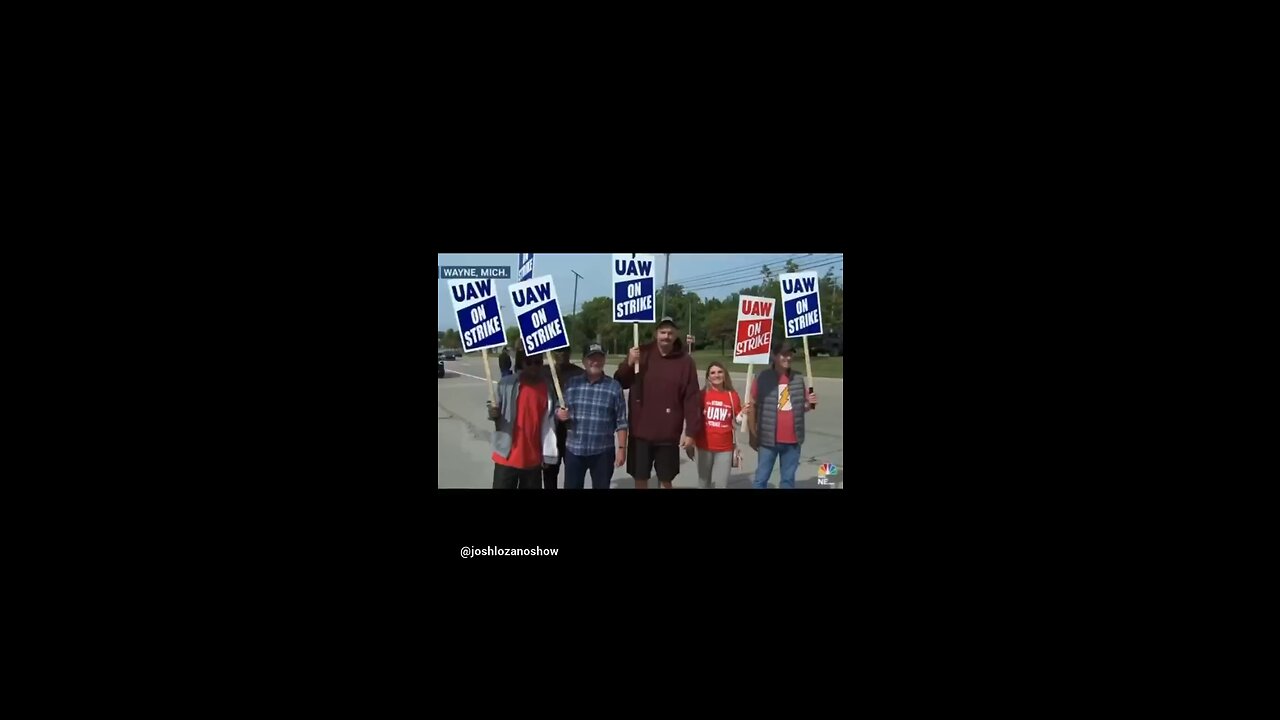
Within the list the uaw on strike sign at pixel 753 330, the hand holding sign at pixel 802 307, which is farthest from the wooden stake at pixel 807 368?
the uaw on strike sign at pixel 753 330

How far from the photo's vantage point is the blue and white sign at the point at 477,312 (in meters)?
4.45

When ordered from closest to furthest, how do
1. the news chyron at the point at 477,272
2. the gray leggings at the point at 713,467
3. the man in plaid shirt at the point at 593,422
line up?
the news chyron at the point at 477,272 < the man in plaid shirt at the point at 593,422 < the gray leggings at the point at 713,467

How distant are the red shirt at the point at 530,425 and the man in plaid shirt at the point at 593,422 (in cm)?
14

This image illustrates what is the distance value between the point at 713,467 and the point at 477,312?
1799mm

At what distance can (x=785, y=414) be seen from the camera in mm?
4711

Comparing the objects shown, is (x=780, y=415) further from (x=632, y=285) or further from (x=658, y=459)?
(x=632, y=285)

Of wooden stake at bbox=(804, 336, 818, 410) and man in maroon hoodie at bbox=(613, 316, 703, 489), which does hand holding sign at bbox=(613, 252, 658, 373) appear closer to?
man in maroon hoodie at bbox=(613, 316, 703, 489)

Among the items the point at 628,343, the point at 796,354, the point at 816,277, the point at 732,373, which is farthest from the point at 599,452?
the point at 816,277

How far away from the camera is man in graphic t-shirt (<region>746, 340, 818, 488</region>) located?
15.4 feet

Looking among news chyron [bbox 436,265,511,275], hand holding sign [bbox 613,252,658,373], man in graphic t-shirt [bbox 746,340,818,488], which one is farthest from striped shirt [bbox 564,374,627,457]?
man in graphic t-shirt [bbox 746,340,818,488]

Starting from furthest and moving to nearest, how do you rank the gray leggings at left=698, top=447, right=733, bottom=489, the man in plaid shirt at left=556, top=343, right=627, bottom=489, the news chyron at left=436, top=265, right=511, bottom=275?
the gray leggings at left=698, top=447, right=733, bottom=489
the man in plaid shirt at left=556, top=343, right=627, bottom=489
the news chyron at left=436, top=265, right=511, bottom=275

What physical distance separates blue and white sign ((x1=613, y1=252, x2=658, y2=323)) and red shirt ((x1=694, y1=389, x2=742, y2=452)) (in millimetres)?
702

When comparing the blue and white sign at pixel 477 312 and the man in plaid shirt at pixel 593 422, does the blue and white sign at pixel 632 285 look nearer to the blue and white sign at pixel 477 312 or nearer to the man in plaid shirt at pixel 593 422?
the man in plaid shirt at pixel 593 422

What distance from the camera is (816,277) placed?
14.9 ft
